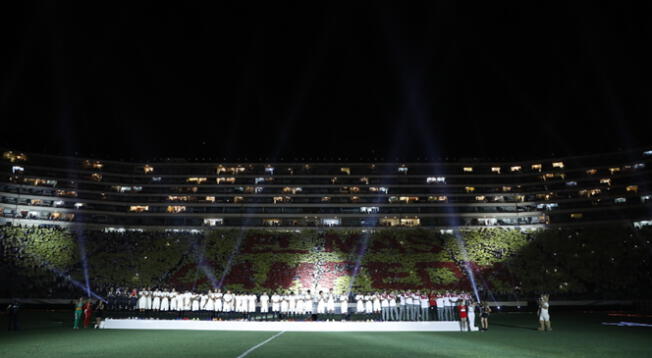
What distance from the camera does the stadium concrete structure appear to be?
6769 cm

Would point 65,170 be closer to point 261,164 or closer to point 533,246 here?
point 261,164

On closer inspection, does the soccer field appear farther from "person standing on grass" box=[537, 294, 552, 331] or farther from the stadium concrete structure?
the stadium concrete structure

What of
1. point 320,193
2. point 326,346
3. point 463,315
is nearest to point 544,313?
point 463,315

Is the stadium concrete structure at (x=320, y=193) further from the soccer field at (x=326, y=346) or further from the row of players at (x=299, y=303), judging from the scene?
the soccer field at (x=326, y=346)

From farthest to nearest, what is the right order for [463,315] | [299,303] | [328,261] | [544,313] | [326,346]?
1. [328,261]
2. [299,303]
3. [463,315]
4. [544,313]
5. [326,346]

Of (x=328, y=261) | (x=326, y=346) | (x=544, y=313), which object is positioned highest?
(x=328, y=261)

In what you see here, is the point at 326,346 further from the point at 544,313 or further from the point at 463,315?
the point at 544,313

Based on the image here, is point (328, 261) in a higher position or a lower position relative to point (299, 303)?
higher

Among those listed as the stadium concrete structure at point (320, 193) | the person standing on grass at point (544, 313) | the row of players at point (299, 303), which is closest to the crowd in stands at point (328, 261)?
the stadium concrete structure at point (320, 193)

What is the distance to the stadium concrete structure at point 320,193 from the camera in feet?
222

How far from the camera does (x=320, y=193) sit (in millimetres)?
74312

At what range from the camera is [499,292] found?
4150 cm

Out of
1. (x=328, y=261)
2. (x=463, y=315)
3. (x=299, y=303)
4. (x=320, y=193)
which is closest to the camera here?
(x=463, y=315)

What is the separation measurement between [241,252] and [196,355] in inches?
1735
